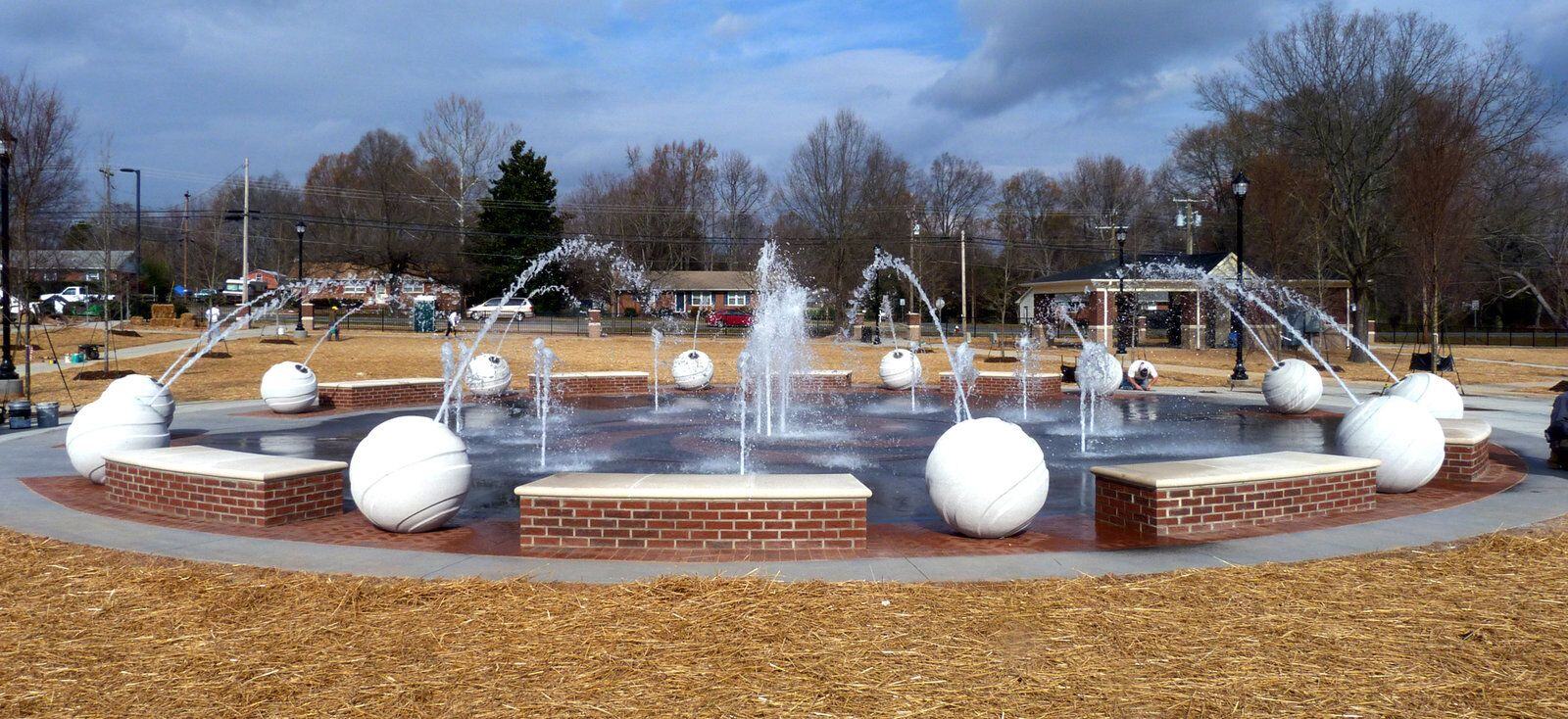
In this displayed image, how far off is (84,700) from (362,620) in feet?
4.21

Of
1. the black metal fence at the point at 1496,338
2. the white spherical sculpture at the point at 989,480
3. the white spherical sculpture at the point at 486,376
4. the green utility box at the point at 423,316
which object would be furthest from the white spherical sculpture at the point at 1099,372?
the black metal fence at the point at 1496,338

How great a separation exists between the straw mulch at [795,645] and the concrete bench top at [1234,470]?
115 cm

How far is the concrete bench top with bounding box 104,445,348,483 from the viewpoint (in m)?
7.79

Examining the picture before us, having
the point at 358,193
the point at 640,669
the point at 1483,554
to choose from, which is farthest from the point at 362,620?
the point at 358,193

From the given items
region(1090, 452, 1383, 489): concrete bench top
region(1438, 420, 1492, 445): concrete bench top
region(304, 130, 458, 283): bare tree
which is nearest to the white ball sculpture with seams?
region(1090, 452, 1383, 489): concrete bench top

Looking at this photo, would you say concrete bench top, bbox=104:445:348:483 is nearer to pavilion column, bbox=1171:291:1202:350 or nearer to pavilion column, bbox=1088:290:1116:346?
pavilion column, bbox=1088:290:1116:346

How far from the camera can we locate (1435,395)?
12.7 m

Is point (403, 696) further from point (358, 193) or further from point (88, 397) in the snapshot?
point (358, 193)

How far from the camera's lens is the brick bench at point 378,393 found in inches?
688

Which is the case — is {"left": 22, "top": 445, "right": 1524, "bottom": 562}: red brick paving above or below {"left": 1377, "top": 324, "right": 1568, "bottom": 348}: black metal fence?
below

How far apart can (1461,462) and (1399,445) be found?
1.51 metres

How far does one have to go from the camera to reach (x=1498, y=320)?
197 feet

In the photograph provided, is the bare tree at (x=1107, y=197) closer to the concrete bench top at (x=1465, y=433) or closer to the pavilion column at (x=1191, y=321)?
the pavilion column at (x=1191, y=321)

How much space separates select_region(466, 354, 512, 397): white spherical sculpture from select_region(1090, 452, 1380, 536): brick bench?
1425cm
